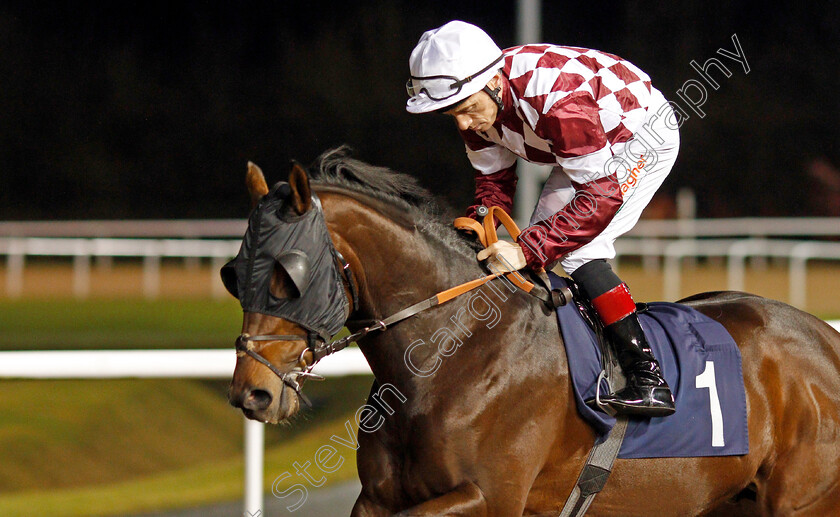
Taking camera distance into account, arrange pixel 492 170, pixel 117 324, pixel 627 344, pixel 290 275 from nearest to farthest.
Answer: pixel 290 275 < pixel 627 344 < pixel 492 170 < pixel 117 324

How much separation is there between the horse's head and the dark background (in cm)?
1278

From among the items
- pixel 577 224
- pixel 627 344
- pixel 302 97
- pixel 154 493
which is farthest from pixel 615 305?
pixel 302 97

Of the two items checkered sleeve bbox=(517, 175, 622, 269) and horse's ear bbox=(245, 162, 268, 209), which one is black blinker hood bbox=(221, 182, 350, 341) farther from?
checkered sleeve bbox=(517, 175, 622, 269)

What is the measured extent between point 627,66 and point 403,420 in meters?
1.10

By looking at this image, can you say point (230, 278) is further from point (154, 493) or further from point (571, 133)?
point (154, 493)

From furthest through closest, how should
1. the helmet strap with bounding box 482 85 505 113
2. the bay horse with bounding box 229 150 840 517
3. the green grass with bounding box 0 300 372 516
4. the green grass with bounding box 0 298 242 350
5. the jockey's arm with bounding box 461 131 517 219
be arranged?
1. the green grass with bounding box 0 298 242 350
2. the green grass with bounding box 0 300 372 516
3. the jockey's arm with bounding box 461 131 517 219
4. the helmet strap with bounding box 482 85 505 113
5. the bay horse with bounding box 229 150 840 517

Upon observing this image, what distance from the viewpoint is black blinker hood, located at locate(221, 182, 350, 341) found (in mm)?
2020

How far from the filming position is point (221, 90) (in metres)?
16.0

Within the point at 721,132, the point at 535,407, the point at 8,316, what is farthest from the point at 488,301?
the point at 721,132

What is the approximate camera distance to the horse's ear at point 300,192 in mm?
2021

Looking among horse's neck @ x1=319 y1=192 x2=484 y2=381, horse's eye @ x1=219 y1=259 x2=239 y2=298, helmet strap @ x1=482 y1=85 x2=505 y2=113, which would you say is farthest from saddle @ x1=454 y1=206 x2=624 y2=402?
horse's eye @ x1=219 y1=259 x2=239 y2=298

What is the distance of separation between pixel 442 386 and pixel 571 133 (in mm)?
659

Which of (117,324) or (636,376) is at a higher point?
(117,324)

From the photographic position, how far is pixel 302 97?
1614 centimetres
